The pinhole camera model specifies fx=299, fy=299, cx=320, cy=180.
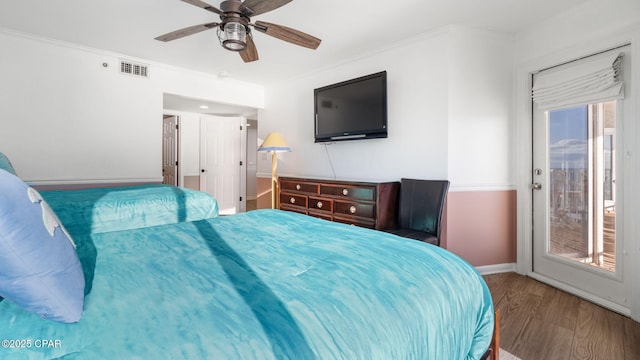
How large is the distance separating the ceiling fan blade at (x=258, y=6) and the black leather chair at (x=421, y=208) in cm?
199

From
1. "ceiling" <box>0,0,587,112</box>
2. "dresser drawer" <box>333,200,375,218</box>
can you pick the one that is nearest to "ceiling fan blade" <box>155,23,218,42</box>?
"ceiling" <box>0,0,587,112</box>

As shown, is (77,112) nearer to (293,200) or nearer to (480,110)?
(293,200)

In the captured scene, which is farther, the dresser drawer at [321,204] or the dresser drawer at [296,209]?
the dresser drawer at [296,209]

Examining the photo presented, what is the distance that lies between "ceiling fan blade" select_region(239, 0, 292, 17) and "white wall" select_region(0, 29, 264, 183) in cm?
267

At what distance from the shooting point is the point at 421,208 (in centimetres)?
287

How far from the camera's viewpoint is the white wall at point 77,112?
3.21 meters

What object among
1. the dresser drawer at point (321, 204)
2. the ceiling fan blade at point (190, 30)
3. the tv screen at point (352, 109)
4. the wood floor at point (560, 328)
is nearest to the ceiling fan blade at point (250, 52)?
the ceiling fan blade at point (190, 30)

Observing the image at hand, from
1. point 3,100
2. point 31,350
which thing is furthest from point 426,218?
point 3,100

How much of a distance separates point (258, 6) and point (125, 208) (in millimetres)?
1859

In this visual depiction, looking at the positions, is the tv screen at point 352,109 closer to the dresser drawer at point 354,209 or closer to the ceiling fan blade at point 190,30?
the dresser drawer at point 354,209

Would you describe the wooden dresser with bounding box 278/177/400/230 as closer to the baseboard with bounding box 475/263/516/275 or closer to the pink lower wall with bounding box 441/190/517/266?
the pink lower wall with bounding box 441/190/517/266

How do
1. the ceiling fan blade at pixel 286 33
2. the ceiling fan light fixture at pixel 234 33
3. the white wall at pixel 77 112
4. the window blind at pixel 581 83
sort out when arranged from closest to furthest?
the ceiling fan light fixture at pixel 234 33 → the ceiling fan blade at pixel 286 33 → the window blind at pixel 581 83 → the white wall at pixel 77 112

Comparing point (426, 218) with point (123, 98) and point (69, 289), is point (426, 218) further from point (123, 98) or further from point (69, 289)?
point (123, 98)

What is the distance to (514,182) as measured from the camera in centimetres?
319
